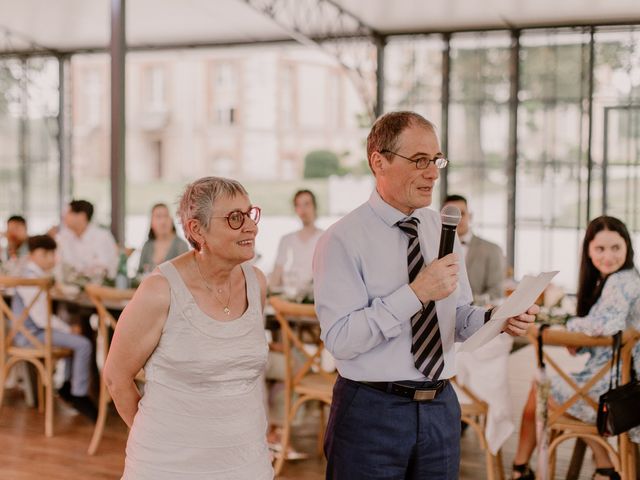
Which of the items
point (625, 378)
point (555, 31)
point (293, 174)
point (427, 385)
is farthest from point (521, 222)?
point (293, 174)

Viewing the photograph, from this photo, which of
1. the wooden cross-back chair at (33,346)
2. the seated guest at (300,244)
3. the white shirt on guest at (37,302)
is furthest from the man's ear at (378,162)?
the seated guest at (300,244)

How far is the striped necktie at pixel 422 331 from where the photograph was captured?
7.91 feet

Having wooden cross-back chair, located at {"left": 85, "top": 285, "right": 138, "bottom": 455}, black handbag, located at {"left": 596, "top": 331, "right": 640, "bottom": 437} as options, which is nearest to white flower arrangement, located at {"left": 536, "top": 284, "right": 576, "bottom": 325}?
black handbag, located at {"left": 596, "top": 331, "right": 640, "bottom": 437}

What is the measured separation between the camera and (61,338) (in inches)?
236

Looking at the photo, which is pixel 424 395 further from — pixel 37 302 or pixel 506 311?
pixel 37 302

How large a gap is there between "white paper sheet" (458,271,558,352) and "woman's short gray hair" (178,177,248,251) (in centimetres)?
69

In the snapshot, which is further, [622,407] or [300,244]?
[300,244]

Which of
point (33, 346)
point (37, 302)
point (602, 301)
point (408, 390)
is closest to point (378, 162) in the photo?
point (408, 390)

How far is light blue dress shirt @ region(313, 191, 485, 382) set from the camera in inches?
91.3

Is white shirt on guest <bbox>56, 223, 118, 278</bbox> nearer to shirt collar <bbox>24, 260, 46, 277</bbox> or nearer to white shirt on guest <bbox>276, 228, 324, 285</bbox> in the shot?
white shirt on guest <bbox>276, 228, 324, 285</bbox>

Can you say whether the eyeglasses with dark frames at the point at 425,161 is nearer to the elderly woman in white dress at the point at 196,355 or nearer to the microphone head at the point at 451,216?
the microphone head at the point at 451,216

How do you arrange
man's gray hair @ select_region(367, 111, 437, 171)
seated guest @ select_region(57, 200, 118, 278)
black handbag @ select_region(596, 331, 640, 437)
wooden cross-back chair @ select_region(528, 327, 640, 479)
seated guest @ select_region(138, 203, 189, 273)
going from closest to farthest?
man's gray hair @ select_region(367, 111, 437, 171) < black handbag @ select_region(596, 331, 640, 437) < wooden cross-back chair @ select_region(528, 327, 640, 479) < seated guest @ select_region(138, 203, 189, 273) < seated guest @ select_region(57, 200, 118, 278)

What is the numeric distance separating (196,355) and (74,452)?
3488 millimetres

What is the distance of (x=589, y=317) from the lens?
420 centimetres
